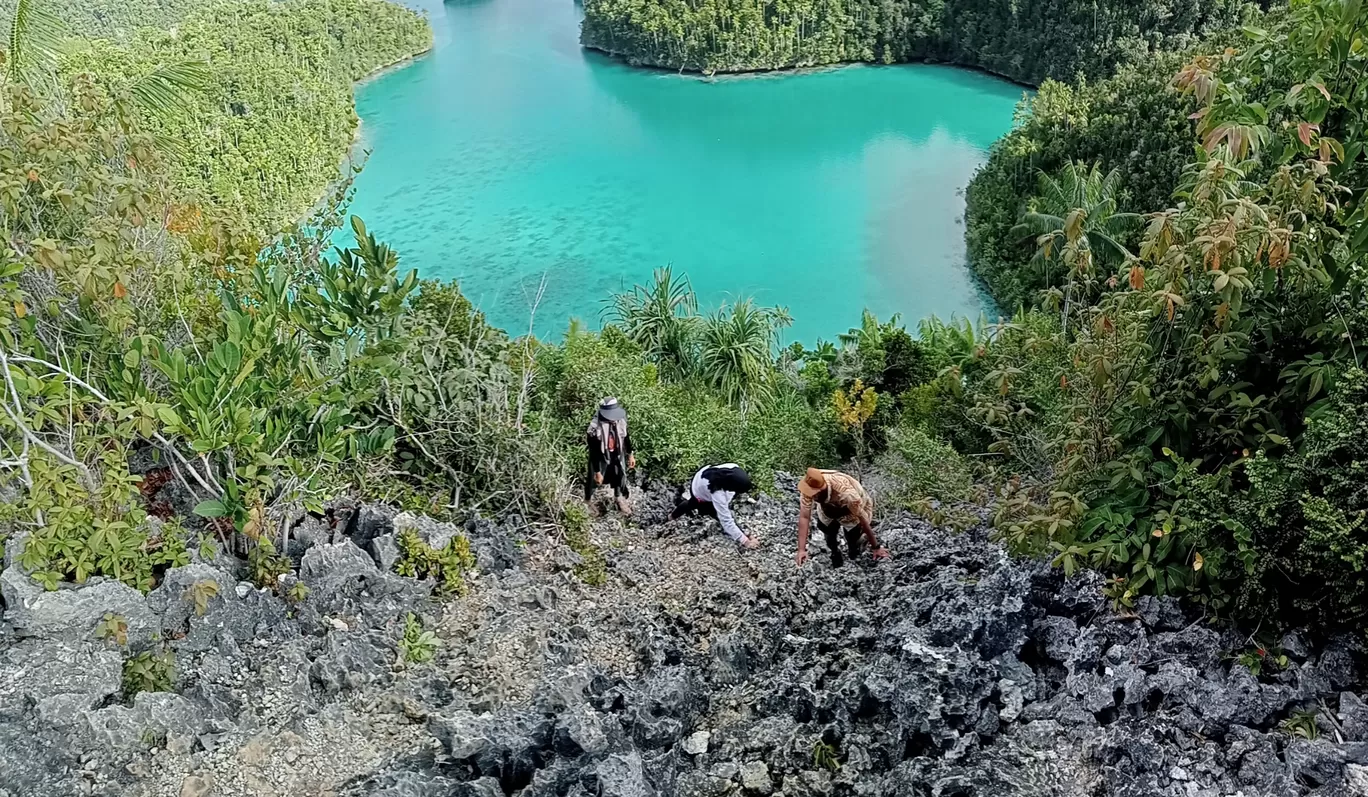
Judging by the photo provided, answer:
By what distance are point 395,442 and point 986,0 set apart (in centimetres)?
3326

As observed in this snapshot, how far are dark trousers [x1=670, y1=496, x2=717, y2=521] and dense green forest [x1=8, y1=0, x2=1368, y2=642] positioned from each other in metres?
0.74

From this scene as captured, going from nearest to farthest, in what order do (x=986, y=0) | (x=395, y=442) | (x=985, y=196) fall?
1. (x=395, y=442)
2. (x=985, y=196)
3. (x=986, y=0)

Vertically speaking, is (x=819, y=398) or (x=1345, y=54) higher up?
(x=1345, y=54)

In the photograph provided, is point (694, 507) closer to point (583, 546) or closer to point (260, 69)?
point (583, 546)

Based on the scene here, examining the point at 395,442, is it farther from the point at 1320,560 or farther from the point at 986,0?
the point at 986,0

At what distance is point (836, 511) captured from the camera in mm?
5141

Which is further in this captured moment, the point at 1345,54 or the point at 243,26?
the point at 243,26

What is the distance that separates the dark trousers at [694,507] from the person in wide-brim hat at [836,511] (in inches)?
38.1

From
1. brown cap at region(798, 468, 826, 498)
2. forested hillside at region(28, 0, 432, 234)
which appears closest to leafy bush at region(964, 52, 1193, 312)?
brown cap at region(798, 468, 826, 498)

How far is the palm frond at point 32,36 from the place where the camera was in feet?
19.1

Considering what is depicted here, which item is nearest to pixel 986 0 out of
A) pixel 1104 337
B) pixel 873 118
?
pixel 873 118

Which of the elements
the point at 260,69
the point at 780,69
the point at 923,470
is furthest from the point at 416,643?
the point at 780,69

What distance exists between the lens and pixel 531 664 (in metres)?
4.41

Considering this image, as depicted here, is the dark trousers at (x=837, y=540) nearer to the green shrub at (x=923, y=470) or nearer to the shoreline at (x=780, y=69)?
the green shrub at (x=923, y=470)
